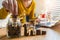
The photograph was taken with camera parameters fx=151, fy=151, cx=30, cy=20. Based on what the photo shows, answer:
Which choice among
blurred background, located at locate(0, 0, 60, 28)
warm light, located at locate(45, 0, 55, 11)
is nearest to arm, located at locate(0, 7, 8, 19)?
blurred background, located at locate(0, 0, 60, 28)

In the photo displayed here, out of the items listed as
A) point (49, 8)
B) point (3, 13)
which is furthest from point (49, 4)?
point (3, 13)

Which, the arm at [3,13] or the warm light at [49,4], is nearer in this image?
the arm at [3,13]

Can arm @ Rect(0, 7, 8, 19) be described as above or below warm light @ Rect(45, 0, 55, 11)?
below

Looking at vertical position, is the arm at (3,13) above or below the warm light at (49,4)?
below

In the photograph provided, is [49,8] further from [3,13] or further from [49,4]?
[3,13]

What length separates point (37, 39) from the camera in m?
1.27

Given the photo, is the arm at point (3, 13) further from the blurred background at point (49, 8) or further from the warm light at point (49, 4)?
the warm light at point (49, 4)

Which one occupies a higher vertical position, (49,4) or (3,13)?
(49,4)

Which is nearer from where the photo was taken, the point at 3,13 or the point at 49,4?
the point at 3,13

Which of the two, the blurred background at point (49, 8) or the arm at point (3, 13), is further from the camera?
the blurred background at point (49, 8)

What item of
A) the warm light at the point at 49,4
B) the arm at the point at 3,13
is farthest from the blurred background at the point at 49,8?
the arm at the point at 3,13

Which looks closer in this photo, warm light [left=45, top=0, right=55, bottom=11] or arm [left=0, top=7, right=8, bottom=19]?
arm [left=0, top=7, right=8, bottom=19]

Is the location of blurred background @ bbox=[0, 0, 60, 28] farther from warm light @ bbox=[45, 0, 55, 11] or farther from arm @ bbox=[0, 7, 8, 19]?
arm @ bbox=[0, 7, 8, 19]

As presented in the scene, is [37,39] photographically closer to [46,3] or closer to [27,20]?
[27,20]
